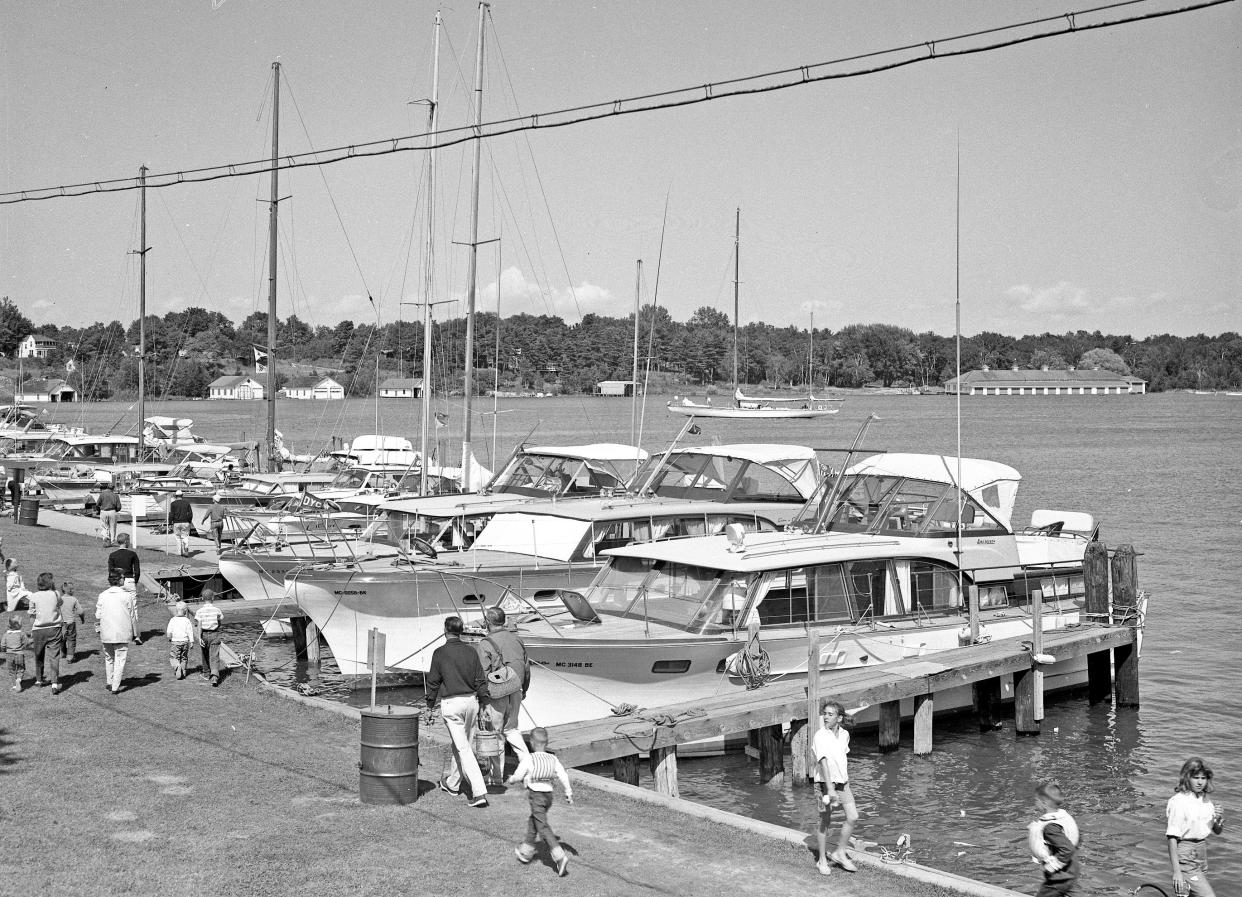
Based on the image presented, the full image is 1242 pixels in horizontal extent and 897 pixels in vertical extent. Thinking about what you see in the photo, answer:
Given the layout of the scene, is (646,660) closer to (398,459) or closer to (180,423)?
(398,459)

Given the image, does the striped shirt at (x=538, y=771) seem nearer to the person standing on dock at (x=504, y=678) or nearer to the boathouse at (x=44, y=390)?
the person standing on dock at (x=504, y=678)

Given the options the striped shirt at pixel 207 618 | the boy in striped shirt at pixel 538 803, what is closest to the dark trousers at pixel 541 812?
the boy in striped shirt at pixel 538 803

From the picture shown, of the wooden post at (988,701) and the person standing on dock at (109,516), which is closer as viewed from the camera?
the wooden post at (988,701)

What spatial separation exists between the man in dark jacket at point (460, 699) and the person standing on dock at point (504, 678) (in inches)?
5.1

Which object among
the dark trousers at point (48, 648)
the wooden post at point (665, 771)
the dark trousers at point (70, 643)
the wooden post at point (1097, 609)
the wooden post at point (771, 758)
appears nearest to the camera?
the wooden post at point (665, 771)

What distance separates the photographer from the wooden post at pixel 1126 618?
974 inches

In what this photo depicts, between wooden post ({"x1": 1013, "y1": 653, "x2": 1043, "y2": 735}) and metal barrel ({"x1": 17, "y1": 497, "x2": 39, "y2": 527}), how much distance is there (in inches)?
1227

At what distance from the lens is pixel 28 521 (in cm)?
4034

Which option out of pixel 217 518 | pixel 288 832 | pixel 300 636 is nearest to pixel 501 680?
pixel 288 832

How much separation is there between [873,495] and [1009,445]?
318 ft

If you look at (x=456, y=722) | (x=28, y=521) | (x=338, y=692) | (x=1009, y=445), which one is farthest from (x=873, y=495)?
(x=1009, y=445)

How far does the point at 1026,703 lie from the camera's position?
2255 cm

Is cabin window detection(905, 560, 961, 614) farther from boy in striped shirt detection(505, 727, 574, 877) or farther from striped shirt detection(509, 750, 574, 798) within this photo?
boy in striped shirt detection(505, 727, 574, 877)

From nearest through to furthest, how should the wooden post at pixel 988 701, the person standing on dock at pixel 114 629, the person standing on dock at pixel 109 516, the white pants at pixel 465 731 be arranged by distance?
the white pants at pixel 465 731, the person standing on dock at pixel 114 629, the wooden post at pixel 988 701, the person standing on dock at pixel 109 516
